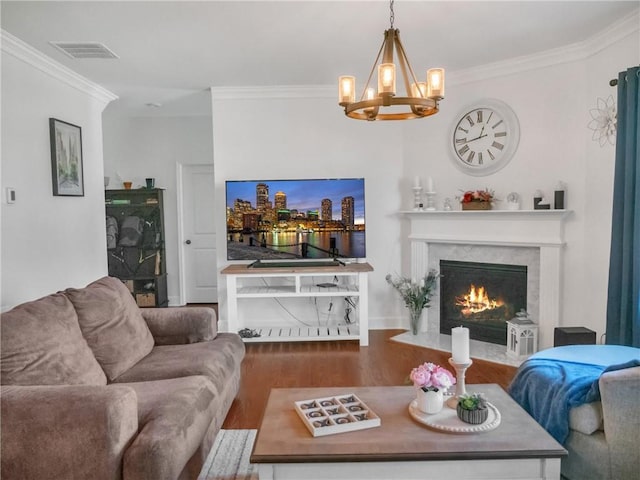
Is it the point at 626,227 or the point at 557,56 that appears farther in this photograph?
the point at 557,56

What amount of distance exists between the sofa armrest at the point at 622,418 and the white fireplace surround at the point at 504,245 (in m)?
2.03

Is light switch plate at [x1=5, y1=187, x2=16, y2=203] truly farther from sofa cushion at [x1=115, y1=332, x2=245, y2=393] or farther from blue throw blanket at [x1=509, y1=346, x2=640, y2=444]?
blue throw blanket at [x1=509, y1=346, x2=640, y2=444]

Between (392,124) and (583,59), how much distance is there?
5.86ft

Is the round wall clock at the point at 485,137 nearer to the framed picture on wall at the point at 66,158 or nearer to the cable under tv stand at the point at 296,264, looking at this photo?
the cable under tv stand at the point at 296,264

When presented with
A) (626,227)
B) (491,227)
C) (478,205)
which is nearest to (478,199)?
(478,205)

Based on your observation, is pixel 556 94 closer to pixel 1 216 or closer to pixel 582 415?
pixel 582 415

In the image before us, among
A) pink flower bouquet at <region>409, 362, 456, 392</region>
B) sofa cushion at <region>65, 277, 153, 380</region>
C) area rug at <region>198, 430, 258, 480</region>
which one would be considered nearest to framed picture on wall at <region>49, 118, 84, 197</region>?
sofa cushion at <region>65, 277, 153, 380</region>

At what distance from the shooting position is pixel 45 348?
2.13m

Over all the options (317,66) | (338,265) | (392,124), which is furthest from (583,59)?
(338,265)

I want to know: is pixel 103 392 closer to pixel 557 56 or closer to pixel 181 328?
pixel 181 328

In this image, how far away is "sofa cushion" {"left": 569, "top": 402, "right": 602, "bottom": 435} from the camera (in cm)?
212

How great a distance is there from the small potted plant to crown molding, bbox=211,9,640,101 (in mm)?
2833

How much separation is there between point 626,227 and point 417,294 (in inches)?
76.2

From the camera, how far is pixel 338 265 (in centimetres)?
452
